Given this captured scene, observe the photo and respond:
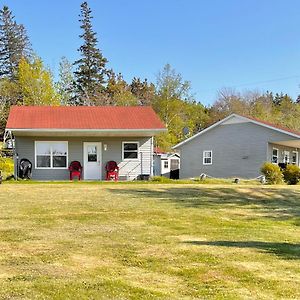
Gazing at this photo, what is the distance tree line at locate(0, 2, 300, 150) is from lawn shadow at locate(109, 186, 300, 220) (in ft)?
81.0

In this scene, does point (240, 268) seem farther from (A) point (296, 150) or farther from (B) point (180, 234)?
(A) point (296, 150)

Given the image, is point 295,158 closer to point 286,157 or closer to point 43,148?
point 286,157

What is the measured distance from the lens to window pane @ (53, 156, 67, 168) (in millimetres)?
20672

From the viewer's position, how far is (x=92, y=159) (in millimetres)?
20953

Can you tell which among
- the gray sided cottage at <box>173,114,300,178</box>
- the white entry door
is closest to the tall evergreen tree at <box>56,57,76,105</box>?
the gray sided cottage at <box>173,114,300,178</box>

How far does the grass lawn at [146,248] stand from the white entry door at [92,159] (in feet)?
30.5

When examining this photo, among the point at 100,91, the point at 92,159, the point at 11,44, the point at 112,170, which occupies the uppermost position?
the point at 11,44

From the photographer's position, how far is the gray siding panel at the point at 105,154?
806 inches

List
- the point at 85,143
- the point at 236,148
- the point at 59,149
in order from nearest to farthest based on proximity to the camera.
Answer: the point at 59,149 → the point at 85,143 → the point at 236,148

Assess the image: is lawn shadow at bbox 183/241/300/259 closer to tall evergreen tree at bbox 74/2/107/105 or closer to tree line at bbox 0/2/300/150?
tree line at bbox 0/2/300/150

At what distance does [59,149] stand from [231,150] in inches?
462

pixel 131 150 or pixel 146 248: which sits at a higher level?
pixel 131 150

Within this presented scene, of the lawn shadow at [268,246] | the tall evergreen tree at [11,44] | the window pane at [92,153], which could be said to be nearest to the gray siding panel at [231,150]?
the window pane at [92,153]

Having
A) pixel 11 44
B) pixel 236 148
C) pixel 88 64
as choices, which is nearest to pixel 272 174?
pixel 236 148
